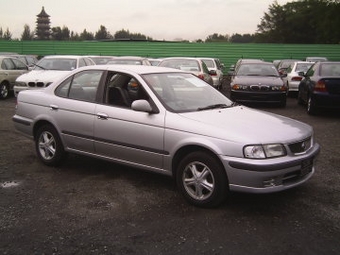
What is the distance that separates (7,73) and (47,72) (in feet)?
9.07

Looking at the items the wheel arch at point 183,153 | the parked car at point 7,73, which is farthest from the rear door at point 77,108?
the parked car at point 7,73

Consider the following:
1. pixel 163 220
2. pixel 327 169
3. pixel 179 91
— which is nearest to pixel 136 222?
pixel 163 220

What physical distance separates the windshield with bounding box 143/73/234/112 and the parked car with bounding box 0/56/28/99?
10.6 m

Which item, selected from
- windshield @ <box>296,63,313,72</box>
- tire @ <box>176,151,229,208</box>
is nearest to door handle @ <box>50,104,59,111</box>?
tire @ <box>176,151,229,208</box>

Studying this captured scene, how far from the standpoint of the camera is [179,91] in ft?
A: 17.6

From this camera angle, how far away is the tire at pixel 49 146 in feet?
19.3

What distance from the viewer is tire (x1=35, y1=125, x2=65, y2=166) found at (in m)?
5.89

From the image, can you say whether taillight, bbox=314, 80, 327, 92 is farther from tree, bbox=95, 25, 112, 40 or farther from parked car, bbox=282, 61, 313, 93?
tree, bbox=95, 25, 112, 40

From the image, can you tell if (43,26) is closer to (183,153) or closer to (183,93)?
(183,93)

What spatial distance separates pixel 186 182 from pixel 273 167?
1017 mm

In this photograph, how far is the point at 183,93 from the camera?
210 inches

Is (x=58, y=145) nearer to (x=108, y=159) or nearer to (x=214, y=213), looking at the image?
(x=108, y=159)

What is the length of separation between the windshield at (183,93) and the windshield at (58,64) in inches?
309

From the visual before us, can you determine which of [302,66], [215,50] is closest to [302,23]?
[215,50]
